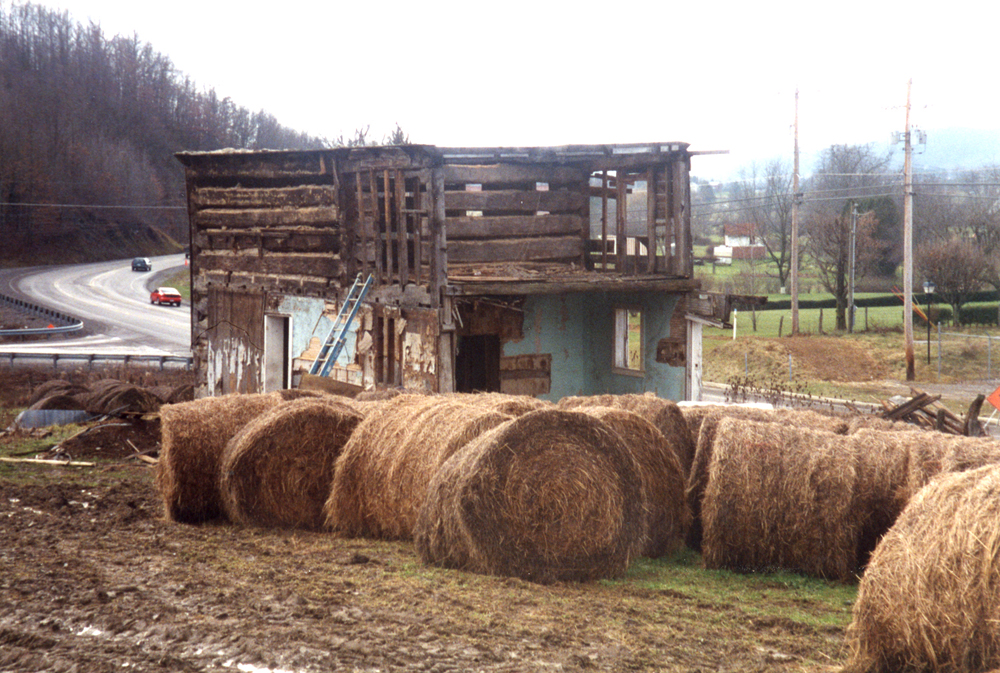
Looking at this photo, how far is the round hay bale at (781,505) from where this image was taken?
815 cm

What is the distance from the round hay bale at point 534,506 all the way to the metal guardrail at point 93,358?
70.7ft

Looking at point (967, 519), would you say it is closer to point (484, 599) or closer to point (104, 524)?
point (484, 599)

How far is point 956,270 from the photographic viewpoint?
40.2 metres

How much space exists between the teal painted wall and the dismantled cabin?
27 millimetres

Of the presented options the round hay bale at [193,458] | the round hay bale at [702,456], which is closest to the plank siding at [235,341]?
the round hay bale at [193,458]

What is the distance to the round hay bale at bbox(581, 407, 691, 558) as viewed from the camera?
357 inches

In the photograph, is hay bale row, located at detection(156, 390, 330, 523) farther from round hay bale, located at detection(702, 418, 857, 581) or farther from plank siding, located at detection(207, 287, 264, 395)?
plank siding, located at detection(207, 287, 264, 395)

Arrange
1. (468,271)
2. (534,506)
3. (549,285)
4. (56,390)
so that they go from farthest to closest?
(56,390) → (468,271) → (549,285) → (534,506)

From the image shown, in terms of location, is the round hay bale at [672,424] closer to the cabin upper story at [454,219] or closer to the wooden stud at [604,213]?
the cabin upper story at [454,219]

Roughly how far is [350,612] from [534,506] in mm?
1996

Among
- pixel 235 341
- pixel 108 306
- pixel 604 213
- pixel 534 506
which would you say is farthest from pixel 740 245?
pixel 534 506

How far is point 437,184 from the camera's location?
15023 millimetres

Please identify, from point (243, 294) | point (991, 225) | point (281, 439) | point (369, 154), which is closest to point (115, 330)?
point (243, 294)

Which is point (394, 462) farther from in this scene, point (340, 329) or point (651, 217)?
point (651, 217)
